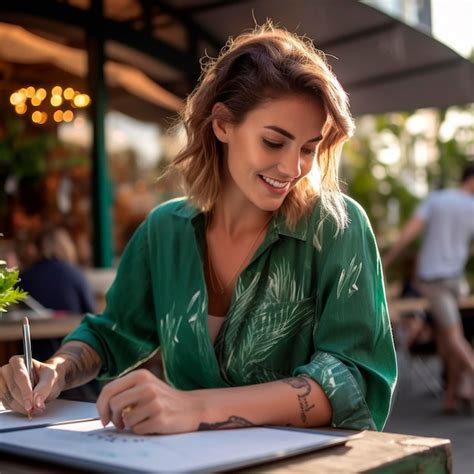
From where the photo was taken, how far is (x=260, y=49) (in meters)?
2.13

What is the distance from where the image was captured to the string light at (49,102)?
27.2ft

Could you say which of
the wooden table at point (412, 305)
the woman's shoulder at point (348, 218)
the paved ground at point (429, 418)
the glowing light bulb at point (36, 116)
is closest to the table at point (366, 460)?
the woman's shoulder at point (348, 218)

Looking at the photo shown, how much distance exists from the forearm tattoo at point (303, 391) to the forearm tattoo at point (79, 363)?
53 cm

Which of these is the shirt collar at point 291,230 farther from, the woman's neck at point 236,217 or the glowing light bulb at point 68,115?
the glowing light bulb at point 68,115

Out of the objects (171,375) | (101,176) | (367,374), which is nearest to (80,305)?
(101,176)

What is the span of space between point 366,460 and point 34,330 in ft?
12.2

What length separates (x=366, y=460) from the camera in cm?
151

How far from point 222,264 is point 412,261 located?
26.6 feet

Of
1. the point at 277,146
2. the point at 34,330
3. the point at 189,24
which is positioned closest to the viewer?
the point at 277,146

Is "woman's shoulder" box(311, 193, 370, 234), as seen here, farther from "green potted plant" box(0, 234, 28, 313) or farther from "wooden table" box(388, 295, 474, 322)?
"wooden table" box(388, 295, 474, 322)

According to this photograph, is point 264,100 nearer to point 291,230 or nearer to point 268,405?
point 291,230

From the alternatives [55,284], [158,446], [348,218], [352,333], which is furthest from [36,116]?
[158,446]

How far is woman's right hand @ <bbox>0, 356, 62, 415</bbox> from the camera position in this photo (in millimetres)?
1908

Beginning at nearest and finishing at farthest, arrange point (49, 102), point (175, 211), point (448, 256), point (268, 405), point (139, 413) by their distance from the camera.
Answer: point (139, 413) < point (268, 405) < point (175, 211) < point (448, 256) < point (49, 102)
